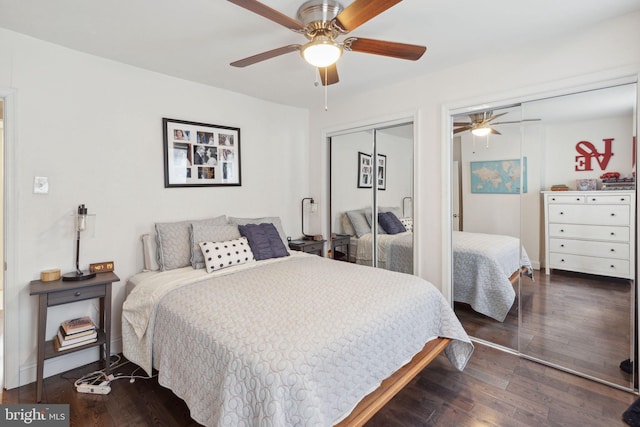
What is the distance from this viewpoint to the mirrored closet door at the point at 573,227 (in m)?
2.19

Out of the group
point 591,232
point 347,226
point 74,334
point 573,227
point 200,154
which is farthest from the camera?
point 347,226

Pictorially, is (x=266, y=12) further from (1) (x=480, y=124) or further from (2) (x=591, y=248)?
(2) (x=591, y=248)

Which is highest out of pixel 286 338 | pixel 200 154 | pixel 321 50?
pixel 321 50

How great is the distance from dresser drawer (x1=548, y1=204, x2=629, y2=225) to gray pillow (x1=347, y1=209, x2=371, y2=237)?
→ 1.79 m

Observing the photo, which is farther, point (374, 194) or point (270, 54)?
point (374, 194)

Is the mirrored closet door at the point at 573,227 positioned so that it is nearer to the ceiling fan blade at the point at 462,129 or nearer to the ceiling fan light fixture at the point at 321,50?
the ceiling fan blade at the point at 462,129

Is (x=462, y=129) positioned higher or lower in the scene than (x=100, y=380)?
higher

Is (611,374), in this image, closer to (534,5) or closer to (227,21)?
(534,5)

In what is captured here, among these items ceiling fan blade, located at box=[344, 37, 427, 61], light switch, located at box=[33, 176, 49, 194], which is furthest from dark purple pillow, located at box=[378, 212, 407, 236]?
light switch, located at box=[33, 176, 49, 194]

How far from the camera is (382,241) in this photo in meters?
3.64

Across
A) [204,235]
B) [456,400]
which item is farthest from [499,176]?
[204,235]

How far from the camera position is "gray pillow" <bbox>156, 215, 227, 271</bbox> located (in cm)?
274

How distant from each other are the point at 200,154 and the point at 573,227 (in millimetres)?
3384

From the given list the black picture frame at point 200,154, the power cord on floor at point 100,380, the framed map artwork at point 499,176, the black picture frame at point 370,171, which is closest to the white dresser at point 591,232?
the framed map artwork at point 499,176
